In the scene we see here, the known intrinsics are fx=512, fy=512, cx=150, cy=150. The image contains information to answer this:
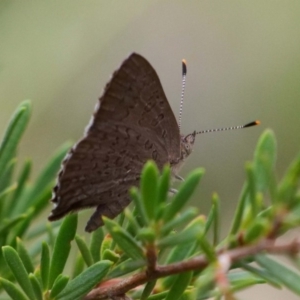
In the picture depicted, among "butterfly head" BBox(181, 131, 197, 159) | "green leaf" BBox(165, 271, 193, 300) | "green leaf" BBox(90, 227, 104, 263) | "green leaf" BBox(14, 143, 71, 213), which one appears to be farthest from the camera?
"butterfly head" BBox(181, 131, 197, 159)

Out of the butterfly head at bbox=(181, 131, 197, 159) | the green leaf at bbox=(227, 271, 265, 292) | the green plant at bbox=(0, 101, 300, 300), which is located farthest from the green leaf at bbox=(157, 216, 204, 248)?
the butterfly head at bbox=(181, 131, 197, 159)

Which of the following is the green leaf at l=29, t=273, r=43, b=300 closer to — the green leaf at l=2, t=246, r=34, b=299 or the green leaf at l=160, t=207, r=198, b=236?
the green leaf at l=2, t=246, r=34, b=299

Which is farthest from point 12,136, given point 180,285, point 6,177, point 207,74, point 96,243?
point 207,74

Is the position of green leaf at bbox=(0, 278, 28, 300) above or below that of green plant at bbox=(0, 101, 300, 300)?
below

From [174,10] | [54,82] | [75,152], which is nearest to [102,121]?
[75,152]

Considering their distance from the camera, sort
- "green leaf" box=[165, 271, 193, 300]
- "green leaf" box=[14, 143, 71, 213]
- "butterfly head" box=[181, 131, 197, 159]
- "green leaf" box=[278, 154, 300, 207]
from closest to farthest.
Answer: "green leaf" box=[278, 154, 300, 207] → "green leaf" box=[165, 271, 193, 300] → "green leaf" box=[14, 143, 71, 213] → "butterfly head" box=[181, 131, 197, 159]

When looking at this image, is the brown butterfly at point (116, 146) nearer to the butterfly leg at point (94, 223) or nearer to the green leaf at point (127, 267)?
the butterfly leg at point (94, 223)

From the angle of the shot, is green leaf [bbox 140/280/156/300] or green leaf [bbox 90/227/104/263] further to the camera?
green leaf [bbox 90/227/104/263]

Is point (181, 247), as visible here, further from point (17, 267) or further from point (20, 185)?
point (20, 185)
